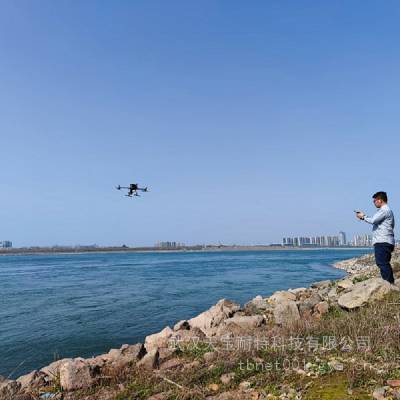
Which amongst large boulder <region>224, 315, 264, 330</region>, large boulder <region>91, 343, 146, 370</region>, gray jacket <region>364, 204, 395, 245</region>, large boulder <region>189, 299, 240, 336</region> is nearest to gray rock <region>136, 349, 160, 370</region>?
large boulder <region>91, 343, 146, 370</region>

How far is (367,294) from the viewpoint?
28.0 feet

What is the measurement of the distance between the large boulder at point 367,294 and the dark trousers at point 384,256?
31cm

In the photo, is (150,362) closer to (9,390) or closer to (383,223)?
(9,390)

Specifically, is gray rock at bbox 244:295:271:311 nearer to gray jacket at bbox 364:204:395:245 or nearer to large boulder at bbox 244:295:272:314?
large boulder at bbox 244:295:272:314

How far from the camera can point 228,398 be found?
4.65m

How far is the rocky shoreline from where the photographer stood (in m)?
5.64

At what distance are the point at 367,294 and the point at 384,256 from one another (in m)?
1.01

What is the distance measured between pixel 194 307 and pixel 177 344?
1155cm

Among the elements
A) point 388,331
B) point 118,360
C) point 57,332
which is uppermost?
point 388,331

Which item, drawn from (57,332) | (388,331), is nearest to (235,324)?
(388,331)

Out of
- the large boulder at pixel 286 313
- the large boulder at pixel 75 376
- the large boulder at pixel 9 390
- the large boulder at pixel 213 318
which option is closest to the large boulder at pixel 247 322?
the large boulder at pixel 286 313

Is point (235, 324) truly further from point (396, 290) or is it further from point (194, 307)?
point (194, 307)

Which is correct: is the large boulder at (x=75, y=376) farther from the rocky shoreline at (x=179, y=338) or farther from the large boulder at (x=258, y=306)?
the large boulder at (x=258, y=306)

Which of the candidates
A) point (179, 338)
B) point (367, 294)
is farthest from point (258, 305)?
point (179, 338)
